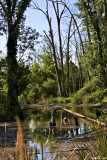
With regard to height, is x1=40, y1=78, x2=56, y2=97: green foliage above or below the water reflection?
above

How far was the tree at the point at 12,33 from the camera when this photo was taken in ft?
61.0

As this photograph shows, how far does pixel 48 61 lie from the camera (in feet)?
151

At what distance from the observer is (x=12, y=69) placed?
62.0 ft

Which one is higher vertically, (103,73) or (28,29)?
(28,29)

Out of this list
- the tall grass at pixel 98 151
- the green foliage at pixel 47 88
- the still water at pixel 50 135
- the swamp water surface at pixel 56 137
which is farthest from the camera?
the green foliage at pixel 47 88

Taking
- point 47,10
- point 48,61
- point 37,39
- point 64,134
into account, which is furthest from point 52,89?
point 64,134

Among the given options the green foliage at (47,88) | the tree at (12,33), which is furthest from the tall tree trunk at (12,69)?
the green foliage at (47,88)

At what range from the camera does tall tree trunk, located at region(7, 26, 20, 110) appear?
60.8 ft

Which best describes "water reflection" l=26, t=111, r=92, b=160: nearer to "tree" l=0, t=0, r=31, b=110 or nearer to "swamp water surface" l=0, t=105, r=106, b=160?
"swamp water surface" l=0, t=105, r=106, b=160

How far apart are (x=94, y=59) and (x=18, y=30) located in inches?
273

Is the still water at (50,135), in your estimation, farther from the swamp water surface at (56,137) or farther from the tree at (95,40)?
the tree at (95,40)

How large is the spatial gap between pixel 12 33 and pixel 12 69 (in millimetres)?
3034

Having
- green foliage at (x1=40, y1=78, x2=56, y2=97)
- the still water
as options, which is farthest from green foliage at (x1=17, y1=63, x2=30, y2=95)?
green foliage at (x1=40, y1=78, x2=56, y2=97)

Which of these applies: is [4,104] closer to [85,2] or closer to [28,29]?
[28,29]
